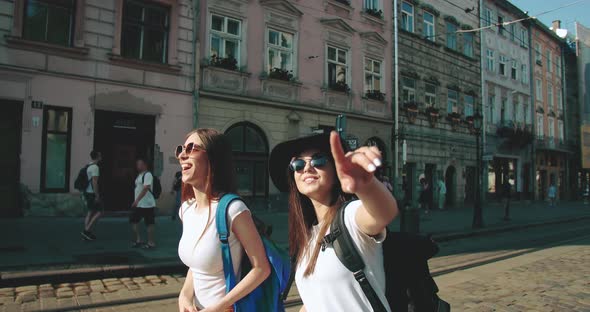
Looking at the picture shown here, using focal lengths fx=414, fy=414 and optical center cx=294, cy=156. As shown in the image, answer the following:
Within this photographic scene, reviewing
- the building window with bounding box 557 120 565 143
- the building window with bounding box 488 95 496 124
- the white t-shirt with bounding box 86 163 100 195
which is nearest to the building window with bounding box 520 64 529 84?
the building window with bounding box 488 95 496 124

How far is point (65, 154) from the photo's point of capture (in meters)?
11.7

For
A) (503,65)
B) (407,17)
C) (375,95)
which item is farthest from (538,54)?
(375,95)

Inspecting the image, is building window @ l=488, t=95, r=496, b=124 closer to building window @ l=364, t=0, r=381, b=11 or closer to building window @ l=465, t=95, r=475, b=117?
building window @ l=465, t=95, r=475, b=117

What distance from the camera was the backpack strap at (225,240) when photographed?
2.06 metres

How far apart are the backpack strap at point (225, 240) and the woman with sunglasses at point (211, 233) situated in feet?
0.07

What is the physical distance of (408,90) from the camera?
2148cm

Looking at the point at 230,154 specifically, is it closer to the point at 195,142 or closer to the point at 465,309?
the point at 195,142

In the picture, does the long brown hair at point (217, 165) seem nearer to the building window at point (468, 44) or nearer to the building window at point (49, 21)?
the building window at point (49, 21)

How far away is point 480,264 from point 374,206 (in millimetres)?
7058

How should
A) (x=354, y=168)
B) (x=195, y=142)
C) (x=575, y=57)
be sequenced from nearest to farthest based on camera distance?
(x=354, y=168)
(x=195, y=142)
(x=575, y=57)

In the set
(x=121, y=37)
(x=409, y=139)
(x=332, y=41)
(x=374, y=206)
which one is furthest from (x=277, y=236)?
Answer: (x=409, y=139)

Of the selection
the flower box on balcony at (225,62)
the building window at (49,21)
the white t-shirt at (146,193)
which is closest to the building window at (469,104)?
Answer: the flower box on balcony at (225,62)

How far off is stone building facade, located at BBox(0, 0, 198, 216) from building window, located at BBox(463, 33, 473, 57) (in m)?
18.3

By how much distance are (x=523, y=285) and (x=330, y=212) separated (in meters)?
5.30
